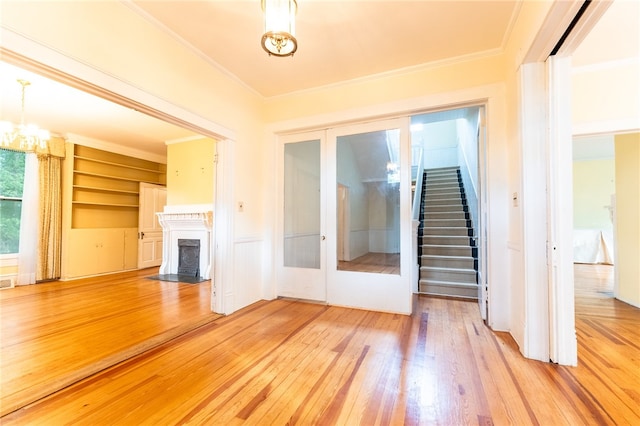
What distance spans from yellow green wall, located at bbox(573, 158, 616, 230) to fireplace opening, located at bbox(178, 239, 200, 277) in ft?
31.8

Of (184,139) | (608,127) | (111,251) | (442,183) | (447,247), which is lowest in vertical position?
(111,251)

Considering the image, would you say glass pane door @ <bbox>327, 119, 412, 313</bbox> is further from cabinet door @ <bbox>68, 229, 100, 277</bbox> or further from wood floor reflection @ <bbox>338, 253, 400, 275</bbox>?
cabinet door @ <bbox>68, 229, 100, 277</bbox>

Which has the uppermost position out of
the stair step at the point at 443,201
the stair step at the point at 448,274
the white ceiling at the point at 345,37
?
the white ceiling at the point at 345,37

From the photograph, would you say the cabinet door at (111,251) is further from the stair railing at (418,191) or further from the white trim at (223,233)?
the stair railing at (418,191)

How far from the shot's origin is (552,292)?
2.01 meters

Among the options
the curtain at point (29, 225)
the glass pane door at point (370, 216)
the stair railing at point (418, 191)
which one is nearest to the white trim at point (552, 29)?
the glass pane door at point (370, 216)

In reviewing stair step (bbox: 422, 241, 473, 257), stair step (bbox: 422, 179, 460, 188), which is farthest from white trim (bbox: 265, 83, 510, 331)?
stair step (bbox: 422, 179, 460, 188)

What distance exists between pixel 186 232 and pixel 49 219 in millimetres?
2496

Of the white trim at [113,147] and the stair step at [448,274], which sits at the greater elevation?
the white trim at [113,147]

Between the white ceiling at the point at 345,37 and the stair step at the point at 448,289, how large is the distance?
311 centimetres

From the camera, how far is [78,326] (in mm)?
2844

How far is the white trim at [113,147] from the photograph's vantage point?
5.41 m

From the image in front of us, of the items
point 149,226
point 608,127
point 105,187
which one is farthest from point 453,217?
point 105,187

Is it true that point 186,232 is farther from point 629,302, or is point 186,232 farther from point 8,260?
point 629,302
